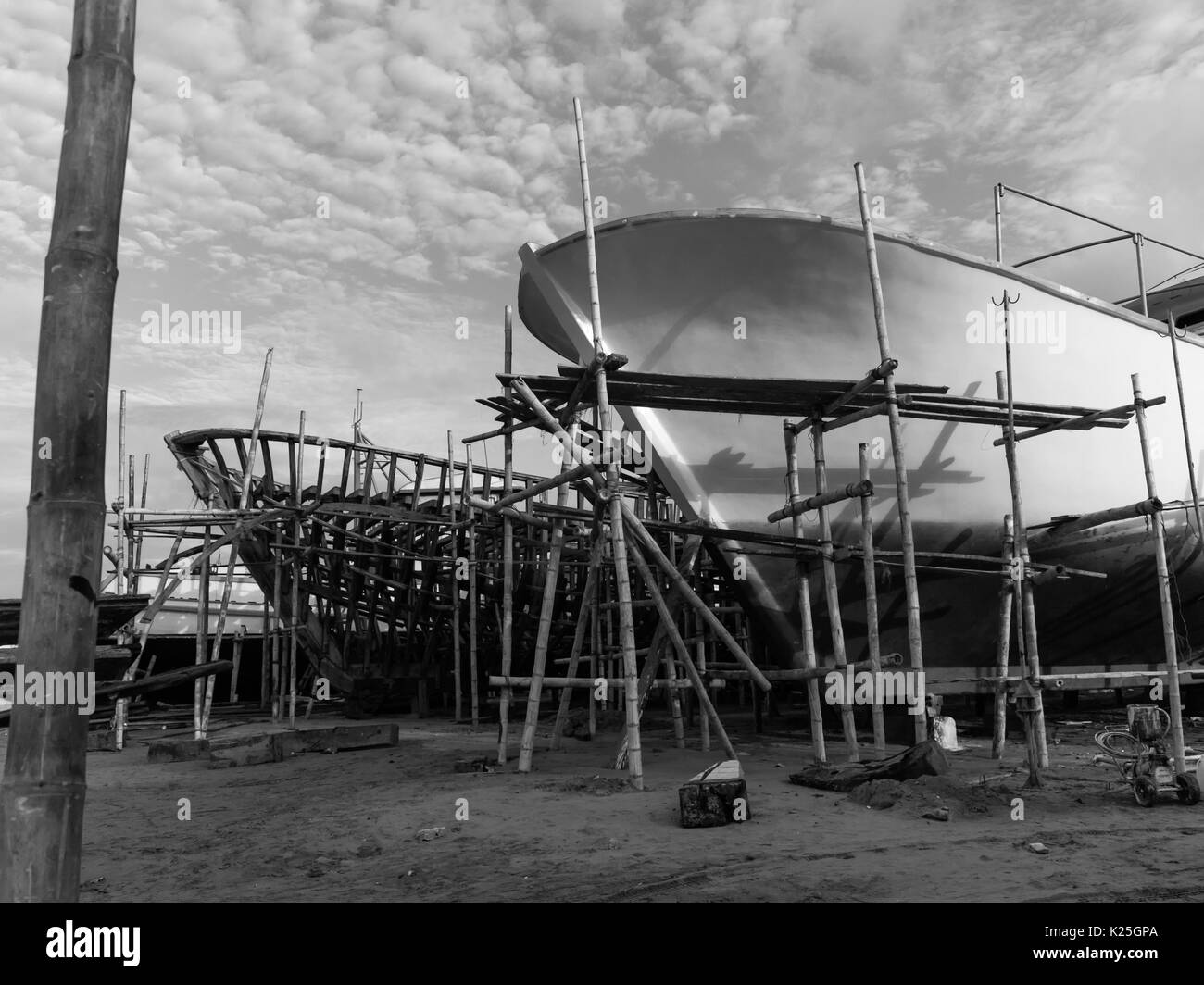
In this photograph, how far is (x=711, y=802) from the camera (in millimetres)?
6543

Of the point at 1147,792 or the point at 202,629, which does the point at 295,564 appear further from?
the point at 1147,792

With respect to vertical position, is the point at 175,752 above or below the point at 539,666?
below

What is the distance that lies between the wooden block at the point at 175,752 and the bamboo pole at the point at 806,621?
25.7ft

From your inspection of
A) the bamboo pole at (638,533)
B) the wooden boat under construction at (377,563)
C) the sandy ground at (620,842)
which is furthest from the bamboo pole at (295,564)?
the bamboo pole at (638,533)

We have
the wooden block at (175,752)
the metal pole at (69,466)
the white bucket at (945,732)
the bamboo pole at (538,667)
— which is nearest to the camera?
the metal pole at (69,466)

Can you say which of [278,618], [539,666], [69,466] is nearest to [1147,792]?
[539,666]

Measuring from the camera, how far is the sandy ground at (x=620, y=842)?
16.6 feet

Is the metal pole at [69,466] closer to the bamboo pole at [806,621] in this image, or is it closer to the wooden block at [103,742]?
the bamboo pole at [806,621]

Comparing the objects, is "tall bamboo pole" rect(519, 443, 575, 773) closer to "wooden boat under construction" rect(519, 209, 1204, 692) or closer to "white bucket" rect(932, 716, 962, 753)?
"wooden boat under construction" rect(519, 209, 1204, 692)

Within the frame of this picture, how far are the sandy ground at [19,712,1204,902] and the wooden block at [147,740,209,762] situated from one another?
2.11m

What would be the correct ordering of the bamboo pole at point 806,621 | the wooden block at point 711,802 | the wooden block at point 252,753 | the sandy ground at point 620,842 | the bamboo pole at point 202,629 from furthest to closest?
1. the bamboo pole at point 202,629
2. the wooden block at point 252,753
3. the bamboo pole at point 806,621
4. the wooden block at point 711,802
5. the sandy ground at point 620,842

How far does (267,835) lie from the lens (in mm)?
6809

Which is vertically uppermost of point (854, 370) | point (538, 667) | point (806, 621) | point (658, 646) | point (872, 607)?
point (854, 370)

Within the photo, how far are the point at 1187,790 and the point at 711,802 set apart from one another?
386 cm
